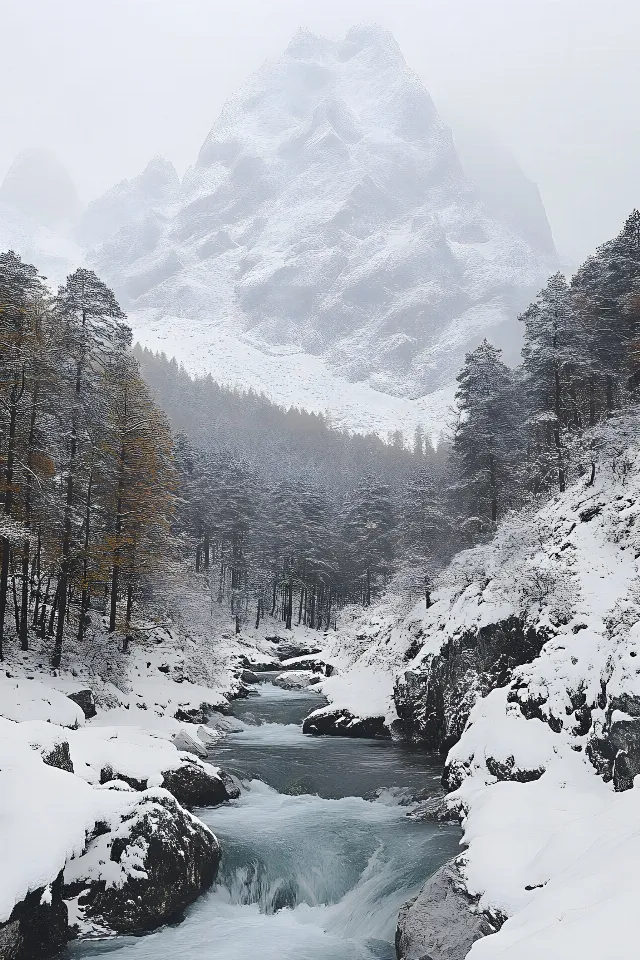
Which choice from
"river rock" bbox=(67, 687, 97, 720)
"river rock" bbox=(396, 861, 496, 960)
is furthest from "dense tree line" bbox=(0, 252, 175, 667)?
"river rock" bbox=(396, 861, 496, 960)

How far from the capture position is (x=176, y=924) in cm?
984

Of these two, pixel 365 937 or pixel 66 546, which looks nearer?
pixel 365 937

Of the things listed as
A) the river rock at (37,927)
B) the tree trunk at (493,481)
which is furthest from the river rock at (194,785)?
the tree trunk at (493,481)

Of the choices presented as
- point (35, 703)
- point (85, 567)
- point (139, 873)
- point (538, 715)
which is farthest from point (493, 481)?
point (139, 873)

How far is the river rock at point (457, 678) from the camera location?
17.1m

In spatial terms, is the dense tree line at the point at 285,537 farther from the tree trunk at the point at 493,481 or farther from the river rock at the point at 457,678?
the river rock at the point at 457,678

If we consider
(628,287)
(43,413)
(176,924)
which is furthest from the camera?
(628,287)

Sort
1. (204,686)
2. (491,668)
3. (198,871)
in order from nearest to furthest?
1. (198,871)
2. (491,668)
3. (204,686)

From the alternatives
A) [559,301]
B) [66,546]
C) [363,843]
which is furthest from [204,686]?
[559,301]

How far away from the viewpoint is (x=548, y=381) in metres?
33.7

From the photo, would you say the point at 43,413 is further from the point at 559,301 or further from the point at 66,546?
the point at 559,301

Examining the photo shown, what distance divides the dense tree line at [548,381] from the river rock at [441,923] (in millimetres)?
23052

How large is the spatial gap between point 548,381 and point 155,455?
21947 millimetres

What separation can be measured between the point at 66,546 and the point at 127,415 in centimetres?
674
